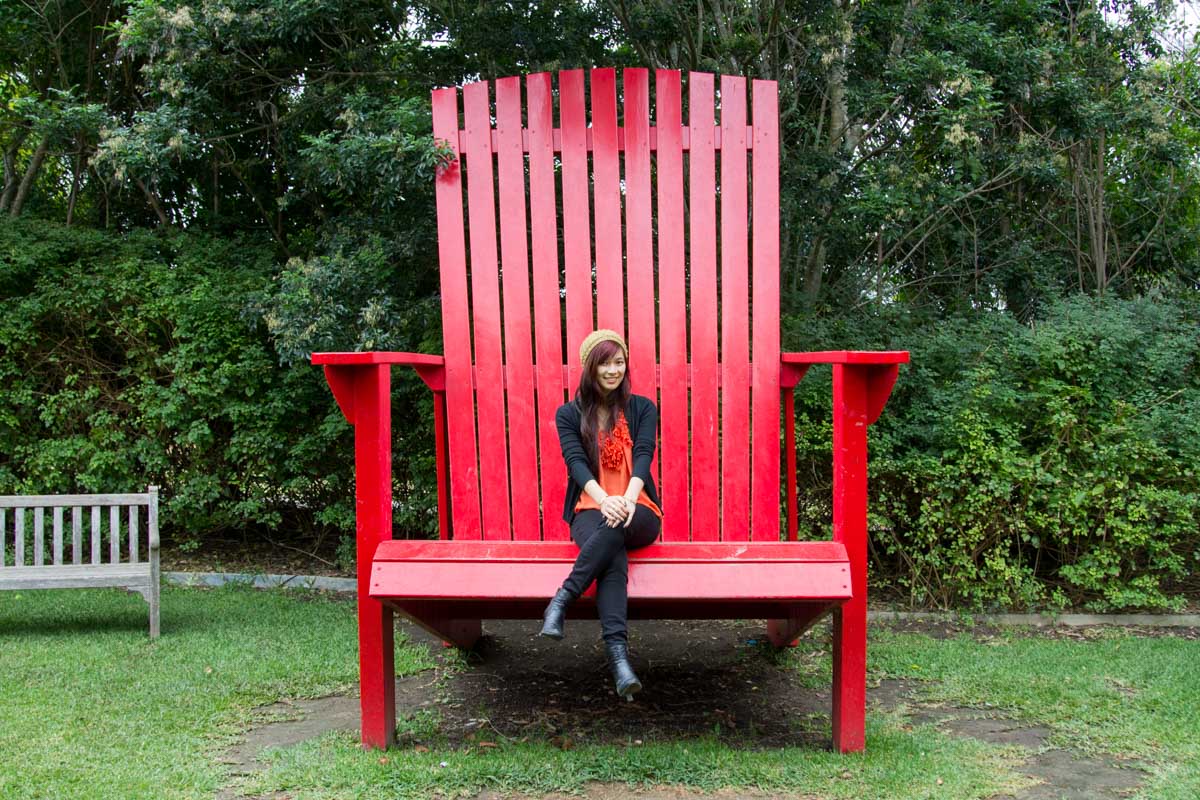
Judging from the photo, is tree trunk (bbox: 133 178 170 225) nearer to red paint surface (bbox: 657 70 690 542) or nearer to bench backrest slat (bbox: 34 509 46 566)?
bench backrest slat (bbox: 34 509 46 566)

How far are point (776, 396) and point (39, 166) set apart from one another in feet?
18.9

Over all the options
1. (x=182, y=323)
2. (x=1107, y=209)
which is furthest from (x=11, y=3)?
(x=1107, y=209)

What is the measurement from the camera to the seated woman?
285 cm

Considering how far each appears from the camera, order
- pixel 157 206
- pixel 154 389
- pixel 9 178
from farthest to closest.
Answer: pixel 9 178 → pixel 157 206 → pixel 154 389

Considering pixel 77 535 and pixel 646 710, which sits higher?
pixel 77 535

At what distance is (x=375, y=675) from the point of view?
3.01 meters

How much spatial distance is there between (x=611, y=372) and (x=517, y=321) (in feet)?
2.05

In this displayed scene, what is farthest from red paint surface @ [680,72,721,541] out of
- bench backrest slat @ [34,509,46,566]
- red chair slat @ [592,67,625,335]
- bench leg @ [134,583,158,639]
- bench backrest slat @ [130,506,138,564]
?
bench backrest slat @ [34,509,46,566]

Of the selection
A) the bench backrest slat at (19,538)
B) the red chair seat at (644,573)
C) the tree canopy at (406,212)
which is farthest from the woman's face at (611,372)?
the bench backrest slat at (19,538)

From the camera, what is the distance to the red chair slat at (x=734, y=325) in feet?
11.9

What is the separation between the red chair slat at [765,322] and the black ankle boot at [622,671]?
0.90m

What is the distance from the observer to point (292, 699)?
3.58 meters

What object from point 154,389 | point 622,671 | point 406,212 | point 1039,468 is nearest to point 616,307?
point 622,671

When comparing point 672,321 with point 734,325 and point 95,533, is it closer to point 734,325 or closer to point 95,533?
point 734,325
